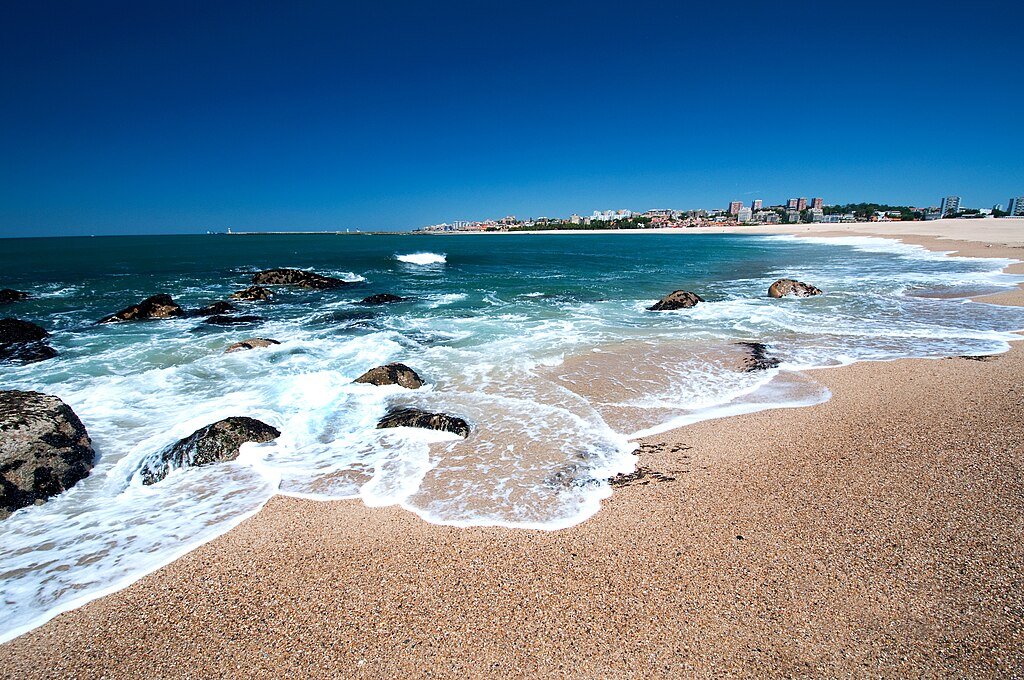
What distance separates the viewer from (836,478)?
4777 millimetres

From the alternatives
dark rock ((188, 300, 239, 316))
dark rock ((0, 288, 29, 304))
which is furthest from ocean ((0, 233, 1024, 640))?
dark rock ((0, 288, 29, 304))

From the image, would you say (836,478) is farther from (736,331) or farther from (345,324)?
(345,324)

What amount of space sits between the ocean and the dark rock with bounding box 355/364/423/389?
7.7 inches

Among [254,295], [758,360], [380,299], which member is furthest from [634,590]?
[254,295]

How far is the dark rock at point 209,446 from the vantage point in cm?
563

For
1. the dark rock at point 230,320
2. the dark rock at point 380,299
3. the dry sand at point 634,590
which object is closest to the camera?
the dry sand at point 634,590

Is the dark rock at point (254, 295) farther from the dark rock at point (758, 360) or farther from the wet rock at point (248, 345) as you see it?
the dark rock at point (758, 360)

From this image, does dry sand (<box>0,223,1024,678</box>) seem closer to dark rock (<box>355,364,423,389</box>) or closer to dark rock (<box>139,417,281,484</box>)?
dark rock (<box>139,417,281,484</box>)

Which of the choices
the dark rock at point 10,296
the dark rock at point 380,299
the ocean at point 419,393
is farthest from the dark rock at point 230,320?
the dark rock at point 10,296

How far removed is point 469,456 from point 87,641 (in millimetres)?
3622

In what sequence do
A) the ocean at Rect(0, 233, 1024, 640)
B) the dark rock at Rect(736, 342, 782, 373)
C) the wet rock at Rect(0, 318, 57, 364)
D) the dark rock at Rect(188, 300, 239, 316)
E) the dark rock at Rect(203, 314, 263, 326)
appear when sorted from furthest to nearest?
the dark rock at Rect(188, 300, 239, 316), the dark rock at Rect(203, 314, 263, 326), the wet rock at Rect(0, 318, 57, 364), the dark rock at Rect(736, 342, 782, 373), the ocean at Rect(0, 233, 1024, 640)

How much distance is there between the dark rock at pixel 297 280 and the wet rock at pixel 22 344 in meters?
12.9

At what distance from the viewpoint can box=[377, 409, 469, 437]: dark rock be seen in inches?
255

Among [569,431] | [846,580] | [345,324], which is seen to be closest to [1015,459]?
[846,580]
